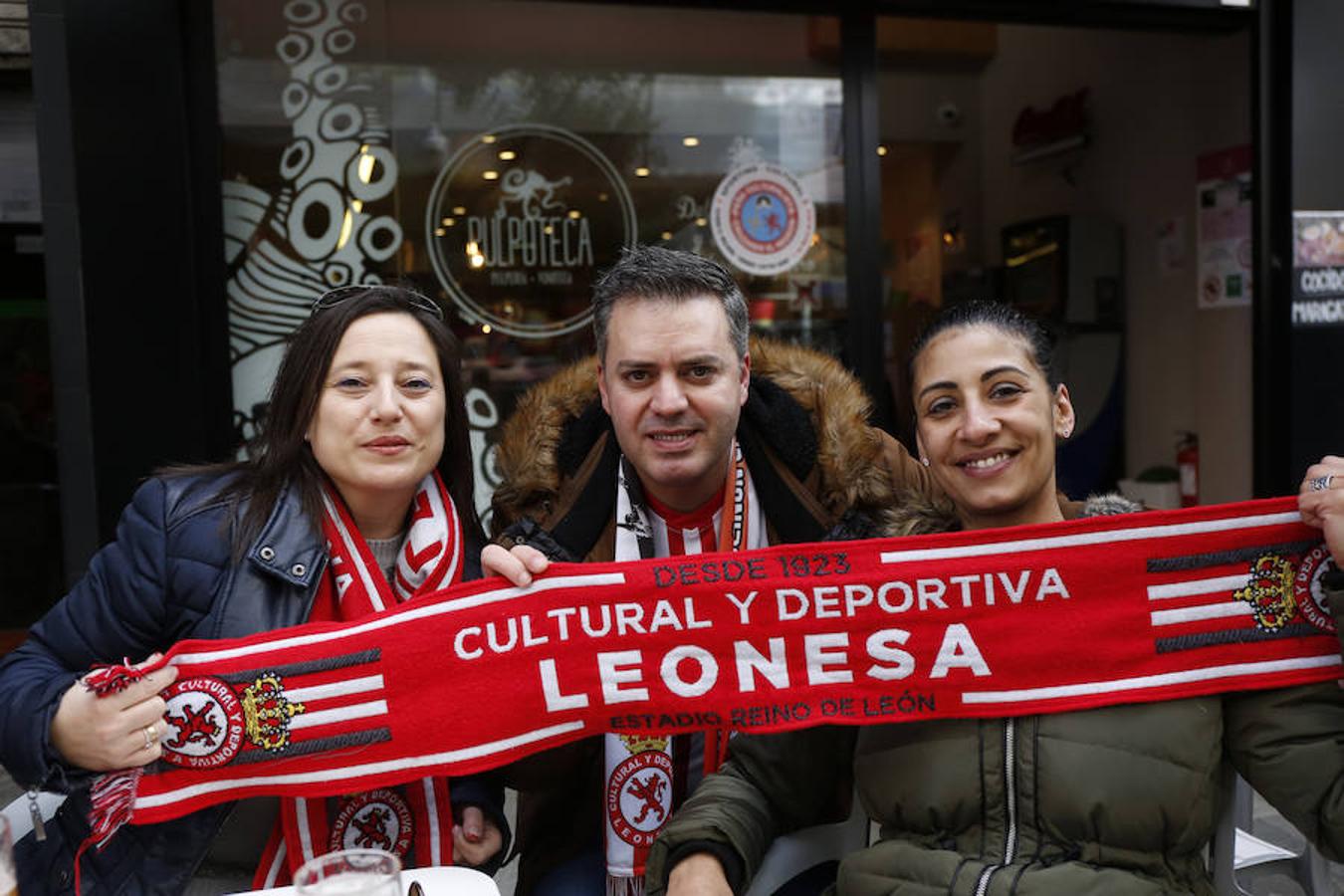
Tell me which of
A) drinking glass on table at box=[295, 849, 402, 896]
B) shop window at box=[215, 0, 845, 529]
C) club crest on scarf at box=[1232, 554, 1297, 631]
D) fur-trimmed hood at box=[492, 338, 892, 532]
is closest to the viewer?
drinking glass on table at box=[295, 849, 402, 896]

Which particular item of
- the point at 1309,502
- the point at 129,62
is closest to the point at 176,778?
the point at 1309,502

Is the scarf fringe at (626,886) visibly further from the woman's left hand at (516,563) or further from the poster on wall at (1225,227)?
the poster on wall at (1225,227)

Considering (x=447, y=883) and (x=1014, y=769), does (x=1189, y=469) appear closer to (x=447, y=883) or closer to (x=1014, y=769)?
(x=1014, y=769)

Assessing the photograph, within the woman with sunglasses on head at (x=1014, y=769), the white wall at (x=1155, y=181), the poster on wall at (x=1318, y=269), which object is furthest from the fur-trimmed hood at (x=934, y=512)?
the white wall at (x=1155, y=181)

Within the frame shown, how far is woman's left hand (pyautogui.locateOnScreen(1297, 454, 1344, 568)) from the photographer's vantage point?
1.94 meters

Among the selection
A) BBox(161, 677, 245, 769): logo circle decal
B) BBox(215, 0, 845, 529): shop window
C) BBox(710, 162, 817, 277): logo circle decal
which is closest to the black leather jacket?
BBox(161, 677, 245, 769): logo circle decal

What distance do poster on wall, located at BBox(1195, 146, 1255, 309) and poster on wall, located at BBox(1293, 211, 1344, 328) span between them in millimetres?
593

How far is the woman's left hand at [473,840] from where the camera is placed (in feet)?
7.11

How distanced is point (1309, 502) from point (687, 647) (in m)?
1.22

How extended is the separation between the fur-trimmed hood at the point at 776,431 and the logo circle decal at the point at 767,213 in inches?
99.0

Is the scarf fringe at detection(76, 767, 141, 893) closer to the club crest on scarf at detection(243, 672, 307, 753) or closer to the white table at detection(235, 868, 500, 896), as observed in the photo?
the club crest on scarf at detection(243, 672, 307, 753)

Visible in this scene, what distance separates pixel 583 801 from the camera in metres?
2.52

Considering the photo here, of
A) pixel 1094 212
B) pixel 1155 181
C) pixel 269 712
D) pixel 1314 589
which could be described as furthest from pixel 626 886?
pixel 1094 212

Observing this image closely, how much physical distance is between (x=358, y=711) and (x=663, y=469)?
0.80 metres
